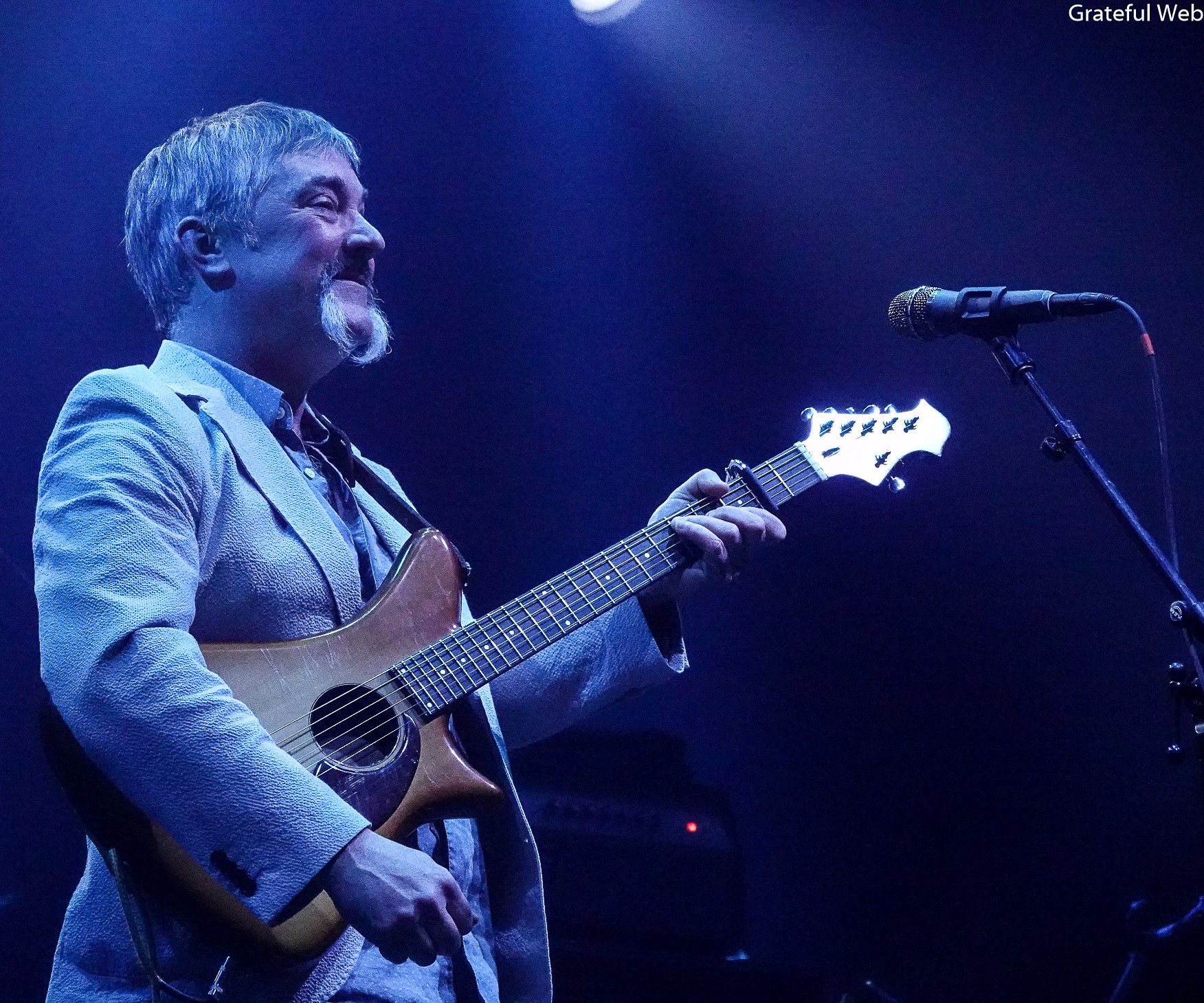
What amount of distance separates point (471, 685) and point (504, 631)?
0.48 ft

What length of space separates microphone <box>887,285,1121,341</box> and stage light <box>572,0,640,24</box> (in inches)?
69.2

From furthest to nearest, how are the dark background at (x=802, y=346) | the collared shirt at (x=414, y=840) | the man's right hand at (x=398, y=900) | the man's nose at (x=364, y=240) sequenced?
the dark background at (x=802, y=346) → the man's nose at (x=364, y=240) → the collared shirt at (x=414, y=840) → the man's right hand at (x=398, y=900)

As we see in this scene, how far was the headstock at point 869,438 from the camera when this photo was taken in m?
2.26

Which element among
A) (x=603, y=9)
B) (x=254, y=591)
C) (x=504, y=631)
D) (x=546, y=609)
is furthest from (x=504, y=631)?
(x=603, y=9)

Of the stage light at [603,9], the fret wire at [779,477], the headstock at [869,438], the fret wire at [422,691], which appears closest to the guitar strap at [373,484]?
the fret wire at [422,691]

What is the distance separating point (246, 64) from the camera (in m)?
3.46

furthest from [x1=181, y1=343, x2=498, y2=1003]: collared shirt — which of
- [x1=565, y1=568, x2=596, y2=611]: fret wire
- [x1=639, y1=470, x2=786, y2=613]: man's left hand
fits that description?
[x1=639, y1=470, x2=786, y2=613]: man's left hand

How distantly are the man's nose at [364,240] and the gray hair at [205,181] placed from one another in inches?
7.3

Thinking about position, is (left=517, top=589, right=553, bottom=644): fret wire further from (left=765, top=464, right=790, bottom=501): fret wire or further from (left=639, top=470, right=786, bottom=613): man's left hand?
(left=765, top=464, right=790, bottom=501): fret wire

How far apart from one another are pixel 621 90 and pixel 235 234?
1.87m

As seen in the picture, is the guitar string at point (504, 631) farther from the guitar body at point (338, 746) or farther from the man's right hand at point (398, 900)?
the man's right hand at point (398, 900)

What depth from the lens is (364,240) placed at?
2.27m

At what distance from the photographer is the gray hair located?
7.33ft

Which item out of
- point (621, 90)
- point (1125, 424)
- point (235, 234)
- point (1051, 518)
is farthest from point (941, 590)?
point (235, 234)
